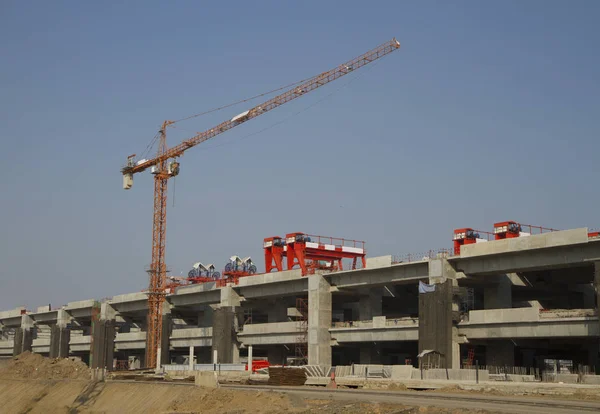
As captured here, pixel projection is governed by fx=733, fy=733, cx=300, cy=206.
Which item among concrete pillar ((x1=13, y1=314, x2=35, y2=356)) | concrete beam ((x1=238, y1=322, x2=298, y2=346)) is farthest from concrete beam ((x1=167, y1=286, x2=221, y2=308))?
concrete pillar ((x1=13, y1=314, x2=35, y2=356))

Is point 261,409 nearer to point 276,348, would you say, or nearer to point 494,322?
point 494,322

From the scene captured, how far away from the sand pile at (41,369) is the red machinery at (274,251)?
27.9 m

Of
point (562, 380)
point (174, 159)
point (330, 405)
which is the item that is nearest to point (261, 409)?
point (330, 405)

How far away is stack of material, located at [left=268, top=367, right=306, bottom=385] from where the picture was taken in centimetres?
5500

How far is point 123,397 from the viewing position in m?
51.2

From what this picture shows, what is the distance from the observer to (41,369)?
7738cm

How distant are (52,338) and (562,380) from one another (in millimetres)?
103329

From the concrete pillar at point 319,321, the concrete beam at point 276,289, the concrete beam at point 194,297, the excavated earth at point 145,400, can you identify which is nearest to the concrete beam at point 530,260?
the concrete pillar at point 319,321

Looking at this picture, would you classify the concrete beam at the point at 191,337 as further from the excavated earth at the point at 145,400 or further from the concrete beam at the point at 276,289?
the excavated earth at the point at 145,400

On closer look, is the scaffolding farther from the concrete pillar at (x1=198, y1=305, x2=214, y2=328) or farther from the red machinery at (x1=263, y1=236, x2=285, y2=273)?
the concrete pillar at (x1=198, y1=305, x2=214, y2=328)

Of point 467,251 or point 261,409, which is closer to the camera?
point 261,409

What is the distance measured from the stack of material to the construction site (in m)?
0.11

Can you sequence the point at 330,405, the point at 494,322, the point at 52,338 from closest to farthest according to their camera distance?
the point at 330,405
the point at 494,322
the point at 52,338

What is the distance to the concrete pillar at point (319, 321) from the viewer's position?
7800cm
